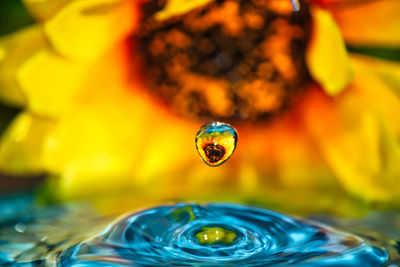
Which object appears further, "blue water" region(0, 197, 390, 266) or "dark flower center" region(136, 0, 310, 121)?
"dark flower center" region(136, 0, 310, 121)

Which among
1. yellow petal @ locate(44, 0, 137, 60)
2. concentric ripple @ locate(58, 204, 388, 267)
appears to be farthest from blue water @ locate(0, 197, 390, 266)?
yellow petal @ locate(44, 0, 137, 60)

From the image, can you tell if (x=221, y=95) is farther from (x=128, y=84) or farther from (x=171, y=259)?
(x=171, y=259)

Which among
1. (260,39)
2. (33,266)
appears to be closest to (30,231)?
(33,266)

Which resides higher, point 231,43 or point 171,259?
point 231,43

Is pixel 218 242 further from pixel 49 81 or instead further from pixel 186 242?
pixel 49 81

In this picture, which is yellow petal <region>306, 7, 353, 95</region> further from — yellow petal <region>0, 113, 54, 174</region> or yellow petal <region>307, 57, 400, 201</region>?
yellow petal <region>0, 113, 54, 174</region>

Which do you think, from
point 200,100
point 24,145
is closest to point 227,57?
point 200,100
